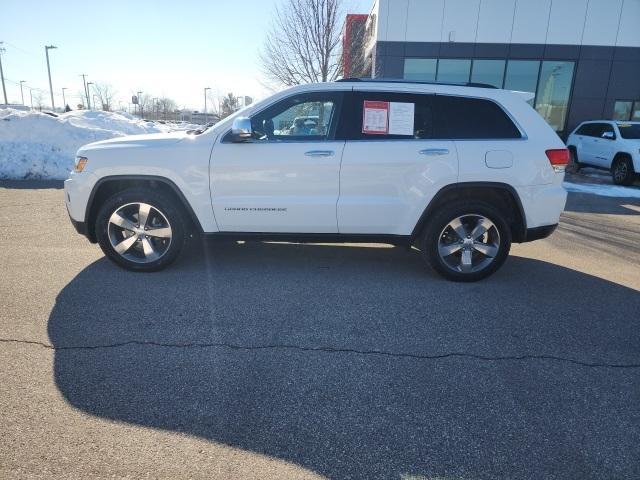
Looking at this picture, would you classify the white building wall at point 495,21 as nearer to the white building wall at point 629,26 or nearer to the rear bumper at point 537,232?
the white building wall at point 629,26

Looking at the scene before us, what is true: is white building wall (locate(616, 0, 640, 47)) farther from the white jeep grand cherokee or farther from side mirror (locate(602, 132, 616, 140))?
the white jeep grand cherokee

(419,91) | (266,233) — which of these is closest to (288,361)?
(266,233)

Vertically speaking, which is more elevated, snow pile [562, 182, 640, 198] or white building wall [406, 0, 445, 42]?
white building wall [406, 0, 445, 42]

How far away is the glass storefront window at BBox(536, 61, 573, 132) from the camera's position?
17.5m

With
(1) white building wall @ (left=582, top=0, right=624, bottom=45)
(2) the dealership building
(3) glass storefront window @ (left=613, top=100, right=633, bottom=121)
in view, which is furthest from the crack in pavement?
(3) glass storefront window @ (left=613, top=100, right=633, bottom=121)

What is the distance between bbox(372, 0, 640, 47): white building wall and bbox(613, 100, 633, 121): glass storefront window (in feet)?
7.48

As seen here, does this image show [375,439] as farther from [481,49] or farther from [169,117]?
[169,117]

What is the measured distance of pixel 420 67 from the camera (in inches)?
700

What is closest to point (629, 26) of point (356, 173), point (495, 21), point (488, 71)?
point (495, 21)

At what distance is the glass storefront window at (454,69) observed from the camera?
691 inches

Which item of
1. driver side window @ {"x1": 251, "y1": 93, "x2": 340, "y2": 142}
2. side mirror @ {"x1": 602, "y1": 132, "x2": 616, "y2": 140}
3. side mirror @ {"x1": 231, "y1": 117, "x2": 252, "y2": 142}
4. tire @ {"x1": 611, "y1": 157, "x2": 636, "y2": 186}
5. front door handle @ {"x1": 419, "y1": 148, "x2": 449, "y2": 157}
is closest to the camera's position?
side mirror @ {"x1": 231, "y1": 117, "x2": 252, "y2": 142}

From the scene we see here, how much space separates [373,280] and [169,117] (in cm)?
7864

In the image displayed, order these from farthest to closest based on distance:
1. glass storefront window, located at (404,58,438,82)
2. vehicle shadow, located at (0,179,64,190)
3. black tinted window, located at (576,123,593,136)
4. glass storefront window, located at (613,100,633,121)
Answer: glass storefront window, located at (613,100,633,121) < glass storefront window, located at (404,58,438,82) < black tinted window, located at (576,123,593,136) < vehicle shadow, located at (0,179,64,190)

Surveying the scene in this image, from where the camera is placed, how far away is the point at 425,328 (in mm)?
3361
